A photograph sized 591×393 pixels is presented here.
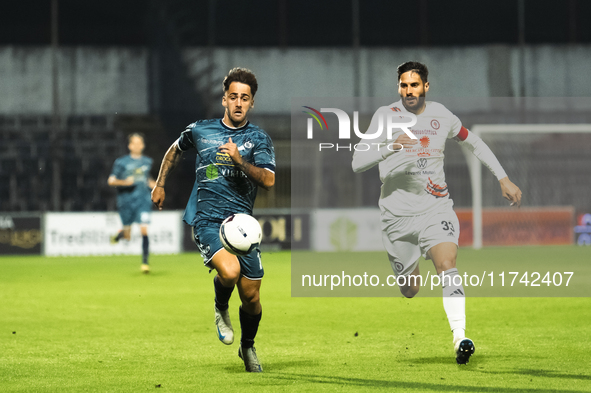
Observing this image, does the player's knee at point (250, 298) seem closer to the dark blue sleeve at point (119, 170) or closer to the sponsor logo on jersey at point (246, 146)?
the sponsor logo on jersey at point (246, 146)

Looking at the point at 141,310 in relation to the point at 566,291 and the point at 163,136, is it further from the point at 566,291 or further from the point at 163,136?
the point at 163,136

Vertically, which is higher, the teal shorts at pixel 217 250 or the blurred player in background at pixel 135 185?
the blurred player in background at pixel 135 185

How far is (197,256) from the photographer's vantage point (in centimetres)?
1834

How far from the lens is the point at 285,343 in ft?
23.0

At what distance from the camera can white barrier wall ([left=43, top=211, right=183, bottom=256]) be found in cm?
1884

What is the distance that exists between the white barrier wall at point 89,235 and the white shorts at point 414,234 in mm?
12765

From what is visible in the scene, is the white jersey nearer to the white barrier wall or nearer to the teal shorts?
the teal shorts

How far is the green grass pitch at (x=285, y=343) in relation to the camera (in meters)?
5.29

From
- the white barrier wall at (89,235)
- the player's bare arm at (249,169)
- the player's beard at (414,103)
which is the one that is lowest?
the white barrier wall at (89,235)

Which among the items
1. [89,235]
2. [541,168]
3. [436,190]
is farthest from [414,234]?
[541,168]

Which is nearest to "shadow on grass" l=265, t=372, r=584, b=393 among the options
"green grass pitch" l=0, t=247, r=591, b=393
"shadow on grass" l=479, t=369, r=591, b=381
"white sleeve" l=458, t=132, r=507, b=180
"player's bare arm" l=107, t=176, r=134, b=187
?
"green grass pitch" l=0, t=247, r=591, b=393

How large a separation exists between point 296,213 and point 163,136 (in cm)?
512

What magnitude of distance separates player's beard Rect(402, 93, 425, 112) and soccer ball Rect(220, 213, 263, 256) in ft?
5.34

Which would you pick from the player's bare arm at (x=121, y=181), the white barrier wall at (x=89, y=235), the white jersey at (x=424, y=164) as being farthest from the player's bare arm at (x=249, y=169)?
the white barrier wall at (x=89, y=235)
